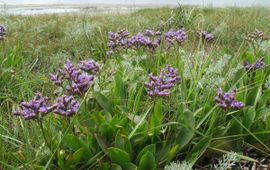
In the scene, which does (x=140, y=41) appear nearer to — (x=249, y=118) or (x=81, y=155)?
(x=249, y=118)

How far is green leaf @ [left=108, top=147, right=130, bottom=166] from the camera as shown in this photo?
2.46 meters

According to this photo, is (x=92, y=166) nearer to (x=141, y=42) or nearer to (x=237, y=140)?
(x=237, y=140)

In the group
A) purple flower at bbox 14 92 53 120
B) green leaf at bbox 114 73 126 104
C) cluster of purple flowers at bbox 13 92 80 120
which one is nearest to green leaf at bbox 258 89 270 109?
green leaf at bbox 114 73 126 104

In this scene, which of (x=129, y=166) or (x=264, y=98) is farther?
(x=264, y=98)

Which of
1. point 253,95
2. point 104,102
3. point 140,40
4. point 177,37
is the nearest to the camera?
point 104,102

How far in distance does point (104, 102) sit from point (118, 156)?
1.87 ft

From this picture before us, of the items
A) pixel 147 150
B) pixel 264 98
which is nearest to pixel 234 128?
pixel 264 98

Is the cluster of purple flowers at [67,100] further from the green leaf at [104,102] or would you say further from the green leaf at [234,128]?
the green leaf at [234,128]

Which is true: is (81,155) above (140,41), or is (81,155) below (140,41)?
below

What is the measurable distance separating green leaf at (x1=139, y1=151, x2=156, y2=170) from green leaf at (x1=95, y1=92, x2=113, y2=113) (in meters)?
0.59

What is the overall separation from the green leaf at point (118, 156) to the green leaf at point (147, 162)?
0.27 feet

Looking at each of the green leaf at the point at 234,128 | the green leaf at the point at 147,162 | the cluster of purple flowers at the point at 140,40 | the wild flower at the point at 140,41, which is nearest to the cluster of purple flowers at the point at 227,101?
the green leaf at the point at 234,128

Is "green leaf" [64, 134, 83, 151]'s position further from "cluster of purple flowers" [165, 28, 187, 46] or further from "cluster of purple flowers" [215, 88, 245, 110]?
"cluster of purple flowers" [165, 28, 187, 46]

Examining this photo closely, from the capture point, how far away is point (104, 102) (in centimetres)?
300
